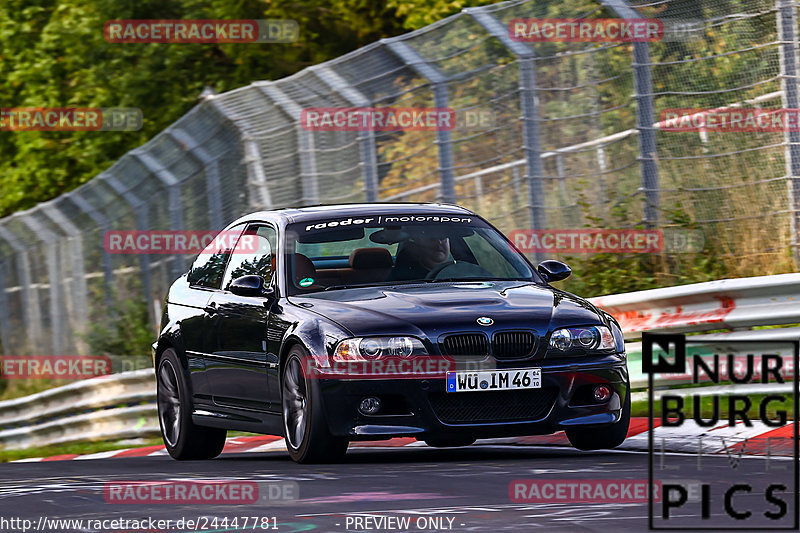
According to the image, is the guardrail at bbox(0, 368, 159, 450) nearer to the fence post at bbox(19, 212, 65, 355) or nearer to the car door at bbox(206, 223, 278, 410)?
the fence post at bbox(19, 212, 65, 355)

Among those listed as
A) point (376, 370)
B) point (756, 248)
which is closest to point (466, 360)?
point (376, 370)

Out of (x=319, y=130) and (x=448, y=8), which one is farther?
(x=448, y=8)

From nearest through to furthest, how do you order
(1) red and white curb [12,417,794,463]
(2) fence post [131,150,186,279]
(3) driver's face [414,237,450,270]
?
(1) red and white curb [12,417,794,463], (3) driver's face [414,237,450,270], (2) fence post [131,150,186,279]

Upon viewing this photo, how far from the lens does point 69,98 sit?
31797mm

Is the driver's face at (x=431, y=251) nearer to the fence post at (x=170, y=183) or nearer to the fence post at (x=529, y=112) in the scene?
the fence post at (x=529, y=112)

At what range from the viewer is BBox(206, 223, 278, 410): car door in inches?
412

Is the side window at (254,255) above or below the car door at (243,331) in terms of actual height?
above

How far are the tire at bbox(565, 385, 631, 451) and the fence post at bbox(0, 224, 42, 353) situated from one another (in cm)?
1688

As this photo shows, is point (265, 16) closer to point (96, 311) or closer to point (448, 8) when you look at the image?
point (448, 8)

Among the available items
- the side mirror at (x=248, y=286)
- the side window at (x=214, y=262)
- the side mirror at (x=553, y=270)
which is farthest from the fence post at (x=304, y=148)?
the side mirror at (x=248, y=286)

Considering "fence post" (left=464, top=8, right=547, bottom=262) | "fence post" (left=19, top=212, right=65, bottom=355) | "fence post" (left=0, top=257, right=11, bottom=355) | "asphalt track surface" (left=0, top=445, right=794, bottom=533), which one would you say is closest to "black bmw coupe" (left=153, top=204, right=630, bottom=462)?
"asphalt track surface" (left=0, top=445, right=794, bottom=533)

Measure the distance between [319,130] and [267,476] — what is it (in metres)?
8.47

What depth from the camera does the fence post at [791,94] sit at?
13367 mm

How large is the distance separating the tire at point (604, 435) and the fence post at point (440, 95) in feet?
19.8
